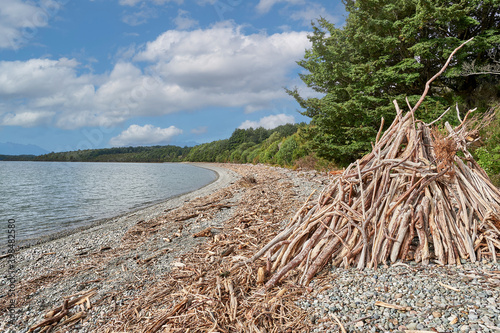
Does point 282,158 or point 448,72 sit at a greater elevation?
point 448,72

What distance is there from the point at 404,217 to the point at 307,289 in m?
1.60

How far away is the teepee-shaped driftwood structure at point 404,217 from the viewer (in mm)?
3438

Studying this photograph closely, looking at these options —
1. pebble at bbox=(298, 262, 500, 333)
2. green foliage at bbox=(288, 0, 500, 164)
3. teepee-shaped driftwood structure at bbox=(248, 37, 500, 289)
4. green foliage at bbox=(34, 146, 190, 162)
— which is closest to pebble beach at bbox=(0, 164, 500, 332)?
pebble at bbox=(298, 262, 500, 333)

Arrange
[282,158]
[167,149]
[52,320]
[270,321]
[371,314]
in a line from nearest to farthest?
[371,314] → [270,321] → [52,320] → [282,158] → [167,149]

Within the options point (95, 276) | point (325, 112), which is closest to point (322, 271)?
point (95, 276)

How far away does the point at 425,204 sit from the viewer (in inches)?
140

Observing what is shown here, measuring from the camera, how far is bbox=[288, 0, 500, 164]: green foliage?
1312 cm

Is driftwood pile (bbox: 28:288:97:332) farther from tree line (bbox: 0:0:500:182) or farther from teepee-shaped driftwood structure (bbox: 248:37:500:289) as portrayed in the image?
tree line (bbox: 0:0:500:182)

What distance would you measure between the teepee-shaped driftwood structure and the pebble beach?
221 millimetres

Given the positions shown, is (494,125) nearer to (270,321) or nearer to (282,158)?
(270,321)

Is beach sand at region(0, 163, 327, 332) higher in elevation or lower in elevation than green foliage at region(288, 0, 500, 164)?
lower

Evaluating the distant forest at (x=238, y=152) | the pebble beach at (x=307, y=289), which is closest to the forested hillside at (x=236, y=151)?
the distant forest at (x=238, y=152)

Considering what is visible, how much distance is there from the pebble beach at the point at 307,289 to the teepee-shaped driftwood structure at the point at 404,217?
22 cm

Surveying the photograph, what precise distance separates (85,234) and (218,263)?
808 cm
